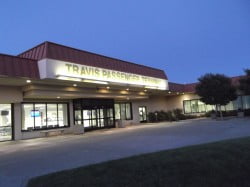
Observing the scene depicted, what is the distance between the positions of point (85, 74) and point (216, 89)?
54.1 feet

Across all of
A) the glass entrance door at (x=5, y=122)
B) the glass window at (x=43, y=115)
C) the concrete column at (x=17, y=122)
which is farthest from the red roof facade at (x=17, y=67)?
the glass window at (x=43, y=115)

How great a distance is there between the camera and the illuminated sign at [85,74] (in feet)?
53.0

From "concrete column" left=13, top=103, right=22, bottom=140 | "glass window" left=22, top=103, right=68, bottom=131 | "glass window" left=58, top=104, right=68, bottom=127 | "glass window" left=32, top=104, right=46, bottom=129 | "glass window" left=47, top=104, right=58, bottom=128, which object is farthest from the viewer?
"glass window" left=58, top=104, right=68, bottom=127

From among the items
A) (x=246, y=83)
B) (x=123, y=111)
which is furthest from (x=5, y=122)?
(x=246, y=83)

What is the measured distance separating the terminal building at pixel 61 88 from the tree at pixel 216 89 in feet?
14.3

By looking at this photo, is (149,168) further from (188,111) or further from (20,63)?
(188,111)

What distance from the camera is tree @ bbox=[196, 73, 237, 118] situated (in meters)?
28.4

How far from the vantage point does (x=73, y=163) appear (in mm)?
8469

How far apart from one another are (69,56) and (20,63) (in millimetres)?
3476

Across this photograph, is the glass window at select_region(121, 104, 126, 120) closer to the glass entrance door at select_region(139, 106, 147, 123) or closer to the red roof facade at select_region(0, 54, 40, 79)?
the glass entrance door at select_region(139, 106, 147, 123)

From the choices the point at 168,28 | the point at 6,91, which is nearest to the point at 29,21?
the point at 168,28

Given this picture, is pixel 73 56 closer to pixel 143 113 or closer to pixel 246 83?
pixel 143 113

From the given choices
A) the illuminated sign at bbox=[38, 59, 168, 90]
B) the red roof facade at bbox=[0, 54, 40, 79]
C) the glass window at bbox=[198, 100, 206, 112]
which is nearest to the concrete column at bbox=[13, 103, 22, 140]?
the red roof facade at bbox=[0, 54, 40, 79]

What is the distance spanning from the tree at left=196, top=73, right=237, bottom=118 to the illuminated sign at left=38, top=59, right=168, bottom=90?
764 cm
